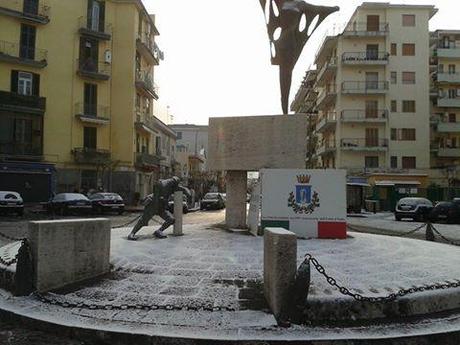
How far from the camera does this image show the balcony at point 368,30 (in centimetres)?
5322

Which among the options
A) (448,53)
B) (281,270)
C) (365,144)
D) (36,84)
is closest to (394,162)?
(365,144)

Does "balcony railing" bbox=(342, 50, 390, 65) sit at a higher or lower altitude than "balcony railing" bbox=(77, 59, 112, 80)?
higher

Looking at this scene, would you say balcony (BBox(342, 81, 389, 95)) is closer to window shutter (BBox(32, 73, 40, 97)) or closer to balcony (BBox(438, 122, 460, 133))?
balcony (BBox(438, 122, 460, 133))

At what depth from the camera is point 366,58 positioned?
5341cm

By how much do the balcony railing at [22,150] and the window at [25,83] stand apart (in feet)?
13.7

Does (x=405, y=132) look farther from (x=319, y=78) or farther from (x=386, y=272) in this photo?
(x=386, y=272)

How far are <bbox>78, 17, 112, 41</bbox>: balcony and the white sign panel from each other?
36182mm

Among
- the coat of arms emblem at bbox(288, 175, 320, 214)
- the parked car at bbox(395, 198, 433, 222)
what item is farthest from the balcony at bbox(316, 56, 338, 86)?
the coat of arms emblem at bbox(288, 175, 320, 214)

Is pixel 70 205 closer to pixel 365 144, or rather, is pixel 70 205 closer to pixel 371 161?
pixel 365 144

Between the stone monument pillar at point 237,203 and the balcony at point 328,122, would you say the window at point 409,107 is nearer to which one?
the balcony at point 328,122

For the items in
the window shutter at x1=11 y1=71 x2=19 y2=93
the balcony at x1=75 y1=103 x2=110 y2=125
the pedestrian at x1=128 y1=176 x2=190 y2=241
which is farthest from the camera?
the balcony at x1=75 y1=103 x2=110 y2=125

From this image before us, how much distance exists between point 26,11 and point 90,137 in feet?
35.9

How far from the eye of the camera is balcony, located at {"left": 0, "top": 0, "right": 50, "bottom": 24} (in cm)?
3784

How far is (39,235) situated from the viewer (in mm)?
6227
